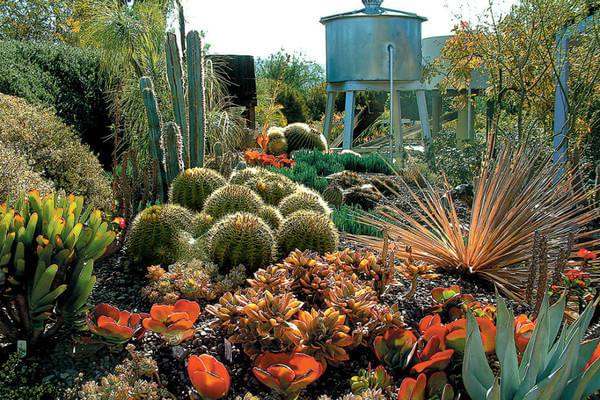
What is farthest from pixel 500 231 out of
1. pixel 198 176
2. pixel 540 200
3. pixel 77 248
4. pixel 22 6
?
pixel 22 6

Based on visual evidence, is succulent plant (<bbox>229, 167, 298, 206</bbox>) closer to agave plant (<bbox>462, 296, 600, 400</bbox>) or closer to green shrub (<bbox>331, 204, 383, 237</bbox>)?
green shrub (<bbox>331, 204, 383, 237</bbox>)

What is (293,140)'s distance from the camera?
9.21 m

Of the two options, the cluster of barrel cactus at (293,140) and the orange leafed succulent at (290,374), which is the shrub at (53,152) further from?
the cluster of barrel cactus at (293,140)

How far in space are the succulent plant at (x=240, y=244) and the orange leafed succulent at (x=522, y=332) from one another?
49.5 inches

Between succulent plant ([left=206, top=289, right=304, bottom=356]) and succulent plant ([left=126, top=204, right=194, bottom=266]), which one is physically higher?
succulent plant ([left=126, top=204, right=194, bottom=266])

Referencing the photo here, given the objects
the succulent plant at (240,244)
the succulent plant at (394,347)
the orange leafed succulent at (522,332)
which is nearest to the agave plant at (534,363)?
the orange leafed succulent at (522,332)

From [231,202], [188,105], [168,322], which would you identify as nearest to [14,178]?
[231,202]

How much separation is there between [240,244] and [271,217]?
48cm

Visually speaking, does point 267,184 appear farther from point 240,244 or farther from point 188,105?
→ point 188,105

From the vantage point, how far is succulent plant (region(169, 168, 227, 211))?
12.9 ft

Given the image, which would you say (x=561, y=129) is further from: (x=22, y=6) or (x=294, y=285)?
(x=22, y=6)

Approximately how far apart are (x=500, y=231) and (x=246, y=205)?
54.2 inches

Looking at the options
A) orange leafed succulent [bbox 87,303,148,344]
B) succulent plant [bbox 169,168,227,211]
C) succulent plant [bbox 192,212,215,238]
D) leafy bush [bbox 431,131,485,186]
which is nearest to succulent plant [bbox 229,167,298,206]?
succulent plant [bbox 169,168,227,211]

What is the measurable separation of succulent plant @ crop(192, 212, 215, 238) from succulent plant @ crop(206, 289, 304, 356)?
1.05 meters
